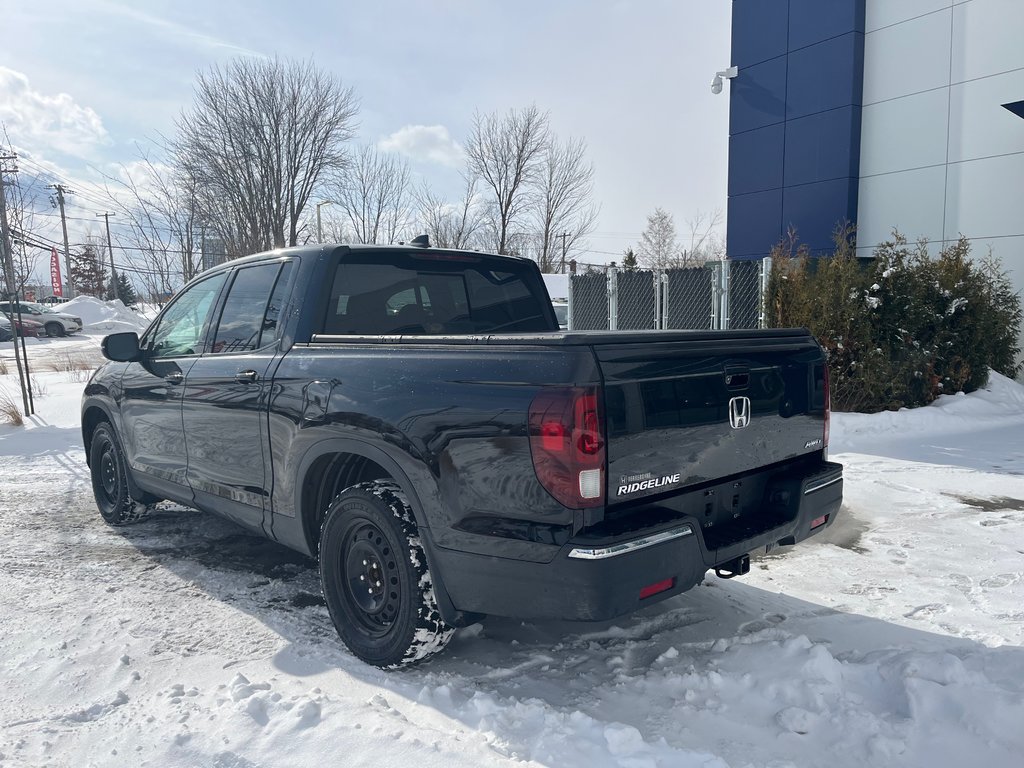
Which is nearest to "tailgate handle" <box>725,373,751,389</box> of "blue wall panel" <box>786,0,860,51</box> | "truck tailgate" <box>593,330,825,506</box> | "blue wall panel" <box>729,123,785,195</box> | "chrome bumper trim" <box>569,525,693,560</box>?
"truck tailgate" <box>593,330,825,506</box>

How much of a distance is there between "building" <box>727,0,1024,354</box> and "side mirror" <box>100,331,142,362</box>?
41.7 ft

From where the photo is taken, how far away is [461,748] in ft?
8.61

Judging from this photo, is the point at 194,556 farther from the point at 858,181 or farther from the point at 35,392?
the point at 858,181

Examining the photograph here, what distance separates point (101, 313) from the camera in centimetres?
4488

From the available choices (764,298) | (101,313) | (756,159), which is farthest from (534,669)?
(101,313)

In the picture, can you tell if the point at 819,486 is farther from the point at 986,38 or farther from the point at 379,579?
the point at 986,38

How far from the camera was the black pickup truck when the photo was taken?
Answer: 263 cm

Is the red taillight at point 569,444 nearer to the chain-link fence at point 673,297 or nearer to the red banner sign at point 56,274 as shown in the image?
the chain-link fence at point 673,297

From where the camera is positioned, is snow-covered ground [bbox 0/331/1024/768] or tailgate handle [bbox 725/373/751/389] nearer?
snow-covered ground [bbox 0/331/1024/768]

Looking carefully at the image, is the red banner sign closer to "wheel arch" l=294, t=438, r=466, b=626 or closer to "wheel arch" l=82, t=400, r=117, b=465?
"wheel arch" l=82, t=400, r=117, b=465

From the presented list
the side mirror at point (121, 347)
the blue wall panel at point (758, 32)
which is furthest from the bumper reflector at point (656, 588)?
the blue wall panel at point (758, 32)

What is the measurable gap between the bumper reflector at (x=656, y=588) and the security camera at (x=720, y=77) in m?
17.5

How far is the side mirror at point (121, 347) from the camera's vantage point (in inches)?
189

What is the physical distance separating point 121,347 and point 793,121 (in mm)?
15596
